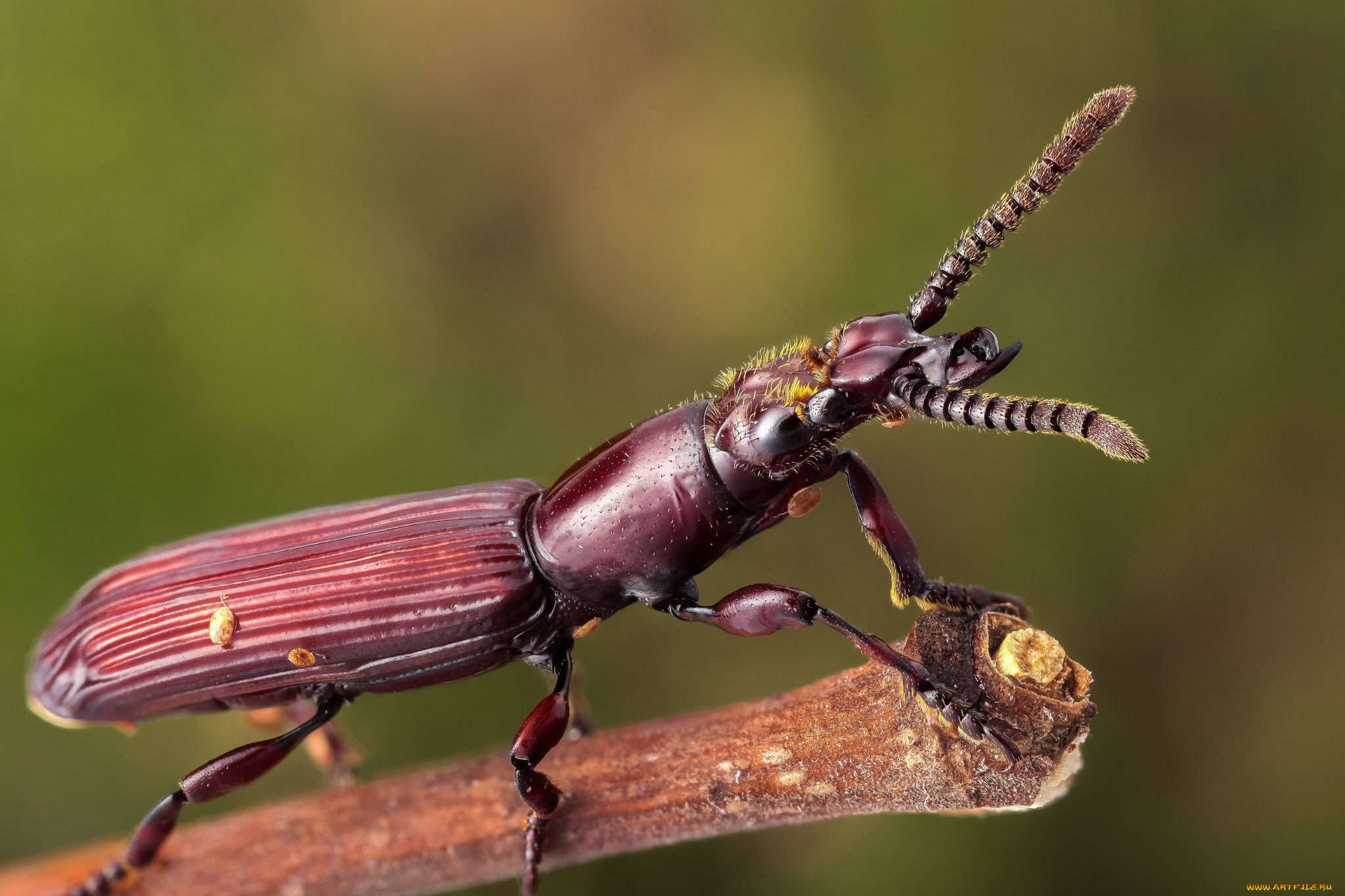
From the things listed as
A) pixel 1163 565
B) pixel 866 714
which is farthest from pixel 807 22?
pixel 866 714

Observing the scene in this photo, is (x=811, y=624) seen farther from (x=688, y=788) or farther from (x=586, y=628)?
(x=586, y=628)

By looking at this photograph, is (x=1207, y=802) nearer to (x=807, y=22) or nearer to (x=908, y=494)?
(x=908, y=494)

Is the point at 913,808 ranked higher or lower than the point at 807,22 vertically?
lower

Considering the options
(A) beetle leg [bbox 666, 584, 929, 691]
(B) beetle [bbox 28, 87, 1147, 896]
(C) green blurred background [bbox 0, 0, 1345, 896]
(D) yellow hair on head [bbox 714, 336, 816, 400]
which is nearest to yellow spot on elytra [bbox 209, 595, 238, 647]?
(B) beetle [bbox 28, 87, 1147, 896]

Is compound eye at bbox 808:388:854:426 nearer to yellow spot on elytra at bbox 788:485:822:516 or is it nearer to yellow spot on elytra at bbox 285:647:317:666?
yellow spot on elytra at bbox 788:485:822:516

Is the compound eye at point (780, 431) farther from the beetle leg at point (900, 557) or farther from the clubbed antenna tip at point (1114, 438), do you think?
the clubbed antenna tip at point (1114, 438)

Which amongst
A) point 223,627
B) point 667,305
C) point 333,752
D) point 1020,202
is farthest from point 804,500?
point 333,752

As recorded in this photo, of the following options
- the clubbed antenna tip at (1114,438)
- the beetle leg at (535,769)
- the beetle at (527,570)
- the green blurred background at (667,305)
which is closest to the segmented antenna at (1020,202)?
the beetle at (527,570)
